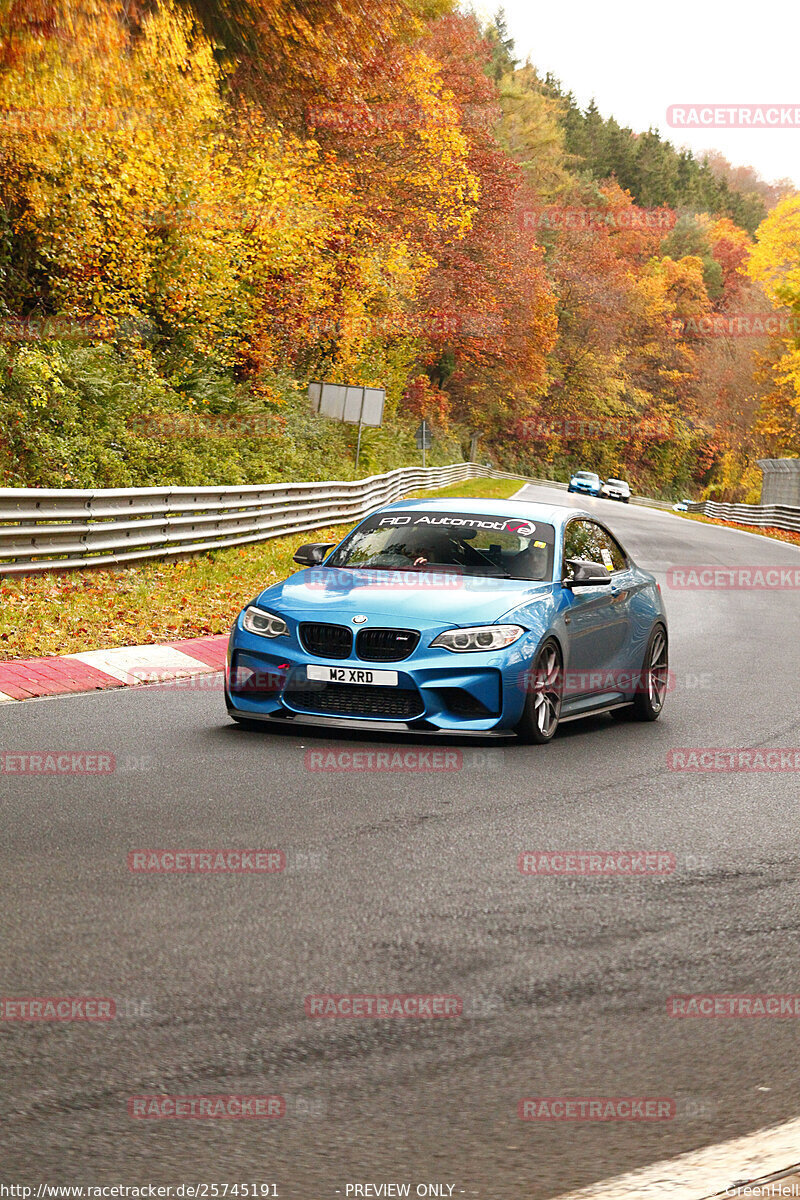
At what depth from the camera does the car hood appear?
9.16m

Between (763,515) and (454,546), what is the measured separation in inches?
1936

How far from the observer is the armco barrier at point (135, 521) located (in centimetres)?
1479

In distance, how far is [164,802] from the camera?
287 inches

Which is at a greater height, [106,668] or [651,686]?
[651,686]

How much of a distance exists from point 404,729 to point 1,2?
45.7 feet

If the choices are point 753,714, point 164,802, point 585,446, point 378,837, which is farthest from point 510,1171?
point 585,446

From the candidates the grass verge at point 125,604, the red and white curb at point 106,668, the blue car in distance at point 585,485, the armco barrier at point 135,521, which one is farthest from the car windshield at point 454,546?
the blue car in distance at point 585,485

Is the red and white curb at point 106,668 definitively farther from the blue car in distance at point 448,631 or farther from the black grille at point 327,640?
the black grille at point 327,640

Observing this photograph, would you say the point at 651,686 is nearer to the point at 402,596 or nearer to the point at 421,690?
the point at 402,596

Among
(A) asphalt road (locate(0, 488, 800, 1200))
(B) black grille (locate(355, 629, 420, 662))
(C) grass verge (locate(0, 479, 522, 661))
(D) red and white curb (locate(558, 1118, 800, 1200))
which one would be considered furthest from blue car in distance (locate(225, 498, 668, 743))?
(D) red and white curb (locate(558, 1118, 800, 1200))

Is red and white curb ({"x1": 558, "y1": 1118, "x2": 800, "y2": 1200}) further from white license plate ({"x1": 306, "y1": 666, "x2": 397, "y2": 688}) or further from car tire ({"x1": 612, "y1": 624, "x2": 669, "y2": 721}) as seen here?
car tire ({"x1": 612, "y1": 624, "x2": 669, "y2": 721})

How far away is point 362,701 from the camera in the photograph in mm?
9023

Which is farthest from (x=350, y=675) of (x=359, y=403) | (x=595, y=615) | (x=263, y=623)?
(x=359, y=403)

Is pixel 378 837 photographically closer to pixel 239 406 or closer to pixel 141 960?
pixel 141 960
